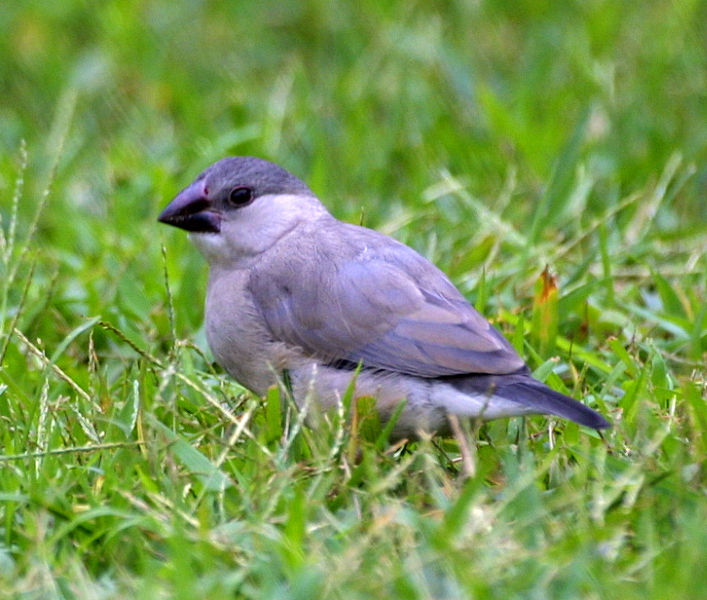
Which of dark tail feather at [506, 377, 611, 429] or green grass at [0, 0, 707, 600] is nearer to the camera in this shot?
green grass at [0, 0, 707, 600]

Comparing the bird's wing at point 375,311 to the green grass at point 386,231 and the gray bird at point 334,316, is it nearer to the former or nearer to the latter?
the gray bird at point 334,316

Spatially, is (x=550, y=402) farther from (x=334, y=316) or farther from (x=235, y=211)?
(x=235, y=211)

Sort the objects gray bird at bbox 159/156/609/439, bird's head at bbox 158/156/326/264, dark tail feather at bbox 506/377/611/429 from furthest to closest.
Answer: bird's head at bbox 158/156/326/264 → gray bird at bbox 159/156/609/439 → dark tail feather at bbox 506/377/611/429

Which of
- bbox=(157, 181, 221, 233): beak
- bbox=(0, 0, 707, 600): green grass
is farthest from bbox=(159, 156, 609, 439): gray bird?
bbox=(0, 0, 707, 600): green grass

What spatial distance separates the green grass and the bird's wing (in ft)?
0.76

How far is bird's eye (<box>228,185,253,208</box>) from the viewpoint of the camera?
4.30 meters

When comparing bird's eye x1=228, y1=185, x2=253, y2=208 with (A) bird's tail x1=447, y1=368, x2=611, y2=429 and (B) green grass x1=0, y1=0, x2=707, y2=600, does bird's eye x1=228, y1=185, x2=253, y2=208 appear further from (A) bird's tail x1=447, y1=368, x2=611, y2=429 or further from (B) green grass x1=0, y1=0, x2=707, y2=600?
(A) bird's tail x1=447, y1=368, x2=611, y2=429

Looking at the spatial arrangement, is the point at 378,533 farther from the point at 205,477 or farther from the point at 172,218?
the point at 172,218

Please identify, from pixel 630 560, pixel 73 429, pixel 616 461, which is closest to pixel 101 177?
pixel 73 429

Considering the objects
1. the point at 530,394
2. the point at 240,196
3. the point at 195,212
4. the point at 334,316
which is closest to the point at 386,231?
the point at 240,196

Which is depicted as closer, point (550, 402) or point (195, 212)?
point (550, 402)

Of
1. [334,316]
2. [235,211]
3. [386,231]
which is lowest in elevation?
[386,231]

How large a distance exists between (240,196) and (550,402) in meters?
1.41

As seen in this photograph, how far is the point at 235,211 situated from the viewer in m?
4.29
